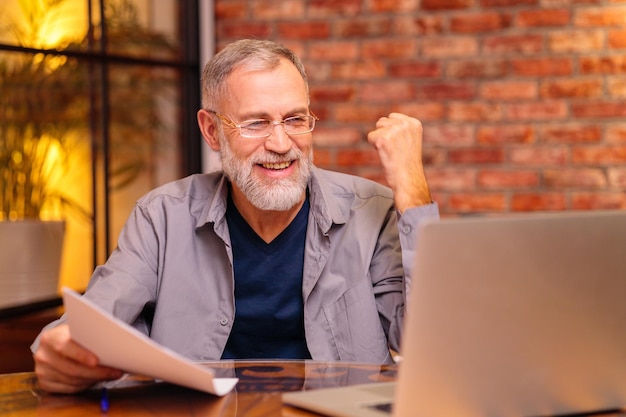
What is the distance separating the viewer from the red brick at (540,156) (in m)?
3.31

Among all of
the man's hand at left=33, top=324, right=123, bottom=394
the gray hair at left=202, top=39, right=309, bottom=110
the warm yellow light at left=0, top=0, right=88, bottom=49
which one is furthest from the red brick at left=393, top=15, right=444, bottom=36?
the man's hand at left=33, top=324, right=123, bottom=394

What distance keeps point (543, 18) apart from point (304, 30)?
0.89 metres

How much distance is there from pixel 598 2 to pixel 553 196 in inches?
27.0

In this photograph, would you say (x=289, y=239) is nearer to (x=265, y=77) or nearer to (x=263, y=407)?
(x=265, y=77)

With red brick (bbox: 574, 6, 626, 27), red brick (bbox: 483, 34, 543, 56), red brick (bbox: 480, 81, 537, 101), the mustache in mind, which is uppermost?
red brick (bbox: 574, 6, 626, 27)

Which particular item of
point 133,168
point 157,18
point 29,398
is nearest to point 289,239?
point 29,398

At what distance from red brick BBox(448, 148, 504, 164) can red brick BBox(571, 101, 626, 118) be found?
0.30 meters

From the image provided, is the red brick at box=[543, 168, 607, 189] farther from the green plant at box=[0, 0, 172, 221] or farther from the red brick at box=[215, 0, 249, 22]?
the green plant at box=[0, 0, 172, 221]

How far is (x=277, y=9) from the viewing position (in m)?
3.62

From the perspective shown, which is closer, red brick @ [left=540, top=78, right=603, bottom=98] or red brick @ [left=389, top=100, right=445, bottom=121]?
red brick @ [left=540, top=78, right=603, bottom=98]

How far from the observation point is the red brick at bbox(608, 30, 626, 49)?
324 centimetres

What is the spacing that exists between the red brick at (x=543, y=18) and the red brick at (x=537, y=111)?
28cm

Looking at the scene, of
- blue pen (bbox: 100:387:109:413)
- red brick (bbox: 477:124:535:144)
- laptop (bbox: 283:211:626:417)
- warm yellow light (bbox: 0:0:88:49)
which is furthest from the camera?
red brick (bbox: 477:124:535:144)

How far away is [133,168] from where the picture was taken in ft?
11.7
